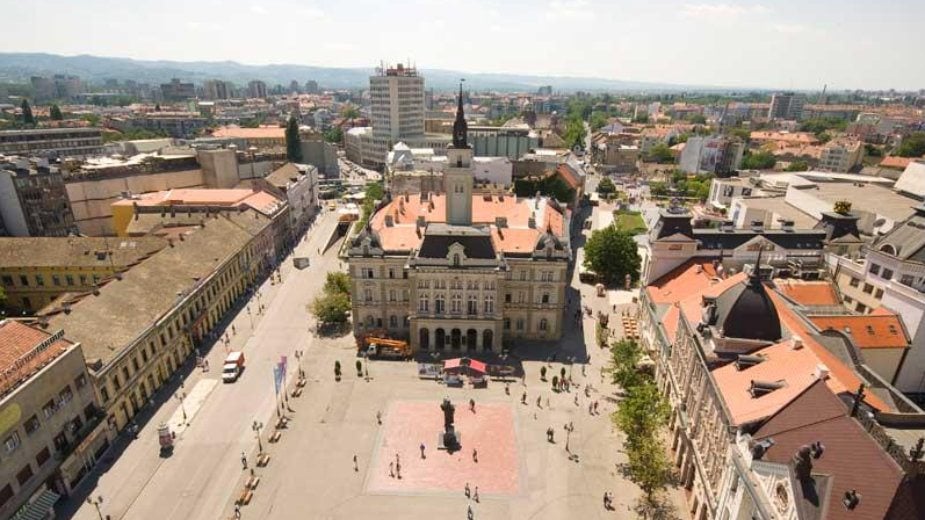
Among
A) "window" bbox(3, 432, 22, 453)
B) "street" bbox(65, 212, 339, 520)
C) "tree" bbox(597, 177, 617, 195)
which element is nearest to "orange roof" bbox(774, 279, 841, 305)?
"street" bbox(65, 212, 339, 520)

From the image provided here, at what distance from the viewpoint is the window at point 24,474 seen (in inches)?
1737

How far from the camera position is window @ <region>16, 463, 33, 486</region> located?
44.1 metres

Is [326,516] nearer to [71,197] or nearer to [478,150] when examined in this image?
[71,197]

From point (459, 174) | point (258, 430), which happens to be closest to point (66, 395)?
point (258, 430)

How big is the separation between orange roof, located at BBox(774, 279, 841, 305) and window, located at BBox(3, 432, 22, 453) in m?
81.4

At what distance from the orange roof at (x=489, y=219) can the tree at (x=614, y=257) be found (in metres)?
9.87

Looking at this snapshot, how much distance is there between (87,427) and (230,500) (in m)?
17.4

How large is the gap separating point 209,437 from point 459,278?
36.3 m

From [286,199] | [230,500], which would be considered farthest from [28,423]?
[286,199]

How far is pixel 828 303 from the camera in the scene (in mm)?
64000

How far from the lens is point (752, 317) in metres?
47.5

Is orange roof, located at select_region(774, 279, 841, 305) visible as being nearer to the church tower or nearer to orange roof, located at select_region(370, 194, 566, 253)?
orange roof, located at select_region(370, 194, 566, 253)

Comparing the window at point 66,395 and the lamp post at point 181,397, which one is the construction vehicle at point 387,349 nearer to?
the lamp post at point 181,397

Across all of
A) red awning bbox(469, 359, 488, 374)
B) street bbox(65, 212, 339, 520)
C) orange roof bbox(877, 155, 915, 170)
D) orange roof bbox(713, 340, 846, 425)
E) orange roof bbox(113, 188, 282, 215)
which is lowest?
street bbox(65, 212, 339, 520)
